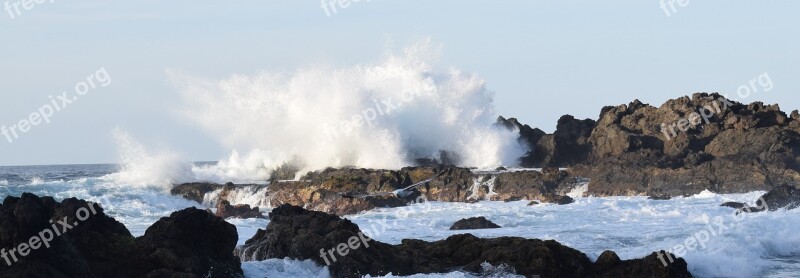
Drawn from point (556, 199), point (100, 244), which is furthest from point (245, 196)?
point (100, 244)

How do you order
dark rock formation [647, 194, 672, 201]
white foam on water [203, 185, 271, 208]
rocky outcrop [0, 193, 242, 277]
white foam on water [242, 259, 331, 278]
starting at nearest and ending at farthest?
1. rocky outcrop [0, 193, 242, 277]
2. white foam on water [242, 259, 331, 278]
3. dark rock formation [647, 194, 672, 201]
4. white foam on water [203, 185, 271, 208]

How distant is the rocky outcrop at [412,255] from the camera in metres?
15.1

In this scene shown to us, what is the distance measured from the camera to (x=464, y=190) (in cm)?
3478

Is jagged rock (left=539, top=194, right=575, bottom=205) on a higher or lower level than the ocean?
higher

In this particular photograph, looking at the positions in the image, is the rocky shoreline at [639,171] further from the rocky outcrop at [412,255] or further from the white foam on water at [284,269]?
the white foam on water at [284,269]

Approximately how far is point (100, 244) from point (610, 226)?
12956mm

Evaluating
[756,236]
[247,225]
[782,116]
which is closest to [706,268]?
[756,236]

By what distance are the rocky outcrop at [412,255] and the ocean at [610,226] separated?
0.87 ft

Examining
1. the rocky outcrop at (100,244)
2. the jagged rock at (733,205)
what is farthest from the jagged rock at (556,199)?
the rocky outcrop at (100,244)

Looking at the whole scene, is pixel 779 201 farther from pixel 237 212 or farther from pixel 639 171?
pixel 237 212

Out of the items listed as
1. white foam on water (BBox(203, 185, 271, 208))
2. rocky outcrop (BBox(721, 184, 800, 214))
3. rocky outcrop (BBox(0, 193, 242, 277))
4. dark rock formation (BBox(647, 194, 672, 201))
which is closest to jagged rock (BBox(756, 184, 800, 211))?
rocky outcrop (BBox(721, 184, 800, 214))

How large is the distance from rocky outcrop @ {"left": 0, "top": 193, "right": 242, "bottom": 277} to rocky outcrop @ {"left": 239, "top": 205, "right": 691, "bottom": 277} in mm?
1268

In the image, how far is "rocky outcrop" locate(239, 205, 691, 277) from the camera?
15.1 meters

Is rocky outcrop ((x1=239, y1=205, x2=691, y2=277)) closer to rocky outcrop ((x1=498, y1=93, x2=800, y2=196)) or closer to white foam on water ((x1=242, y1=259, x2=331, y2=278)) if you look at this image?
white foam on water ((x1=242, y1=259, x2=331, y2=278))
